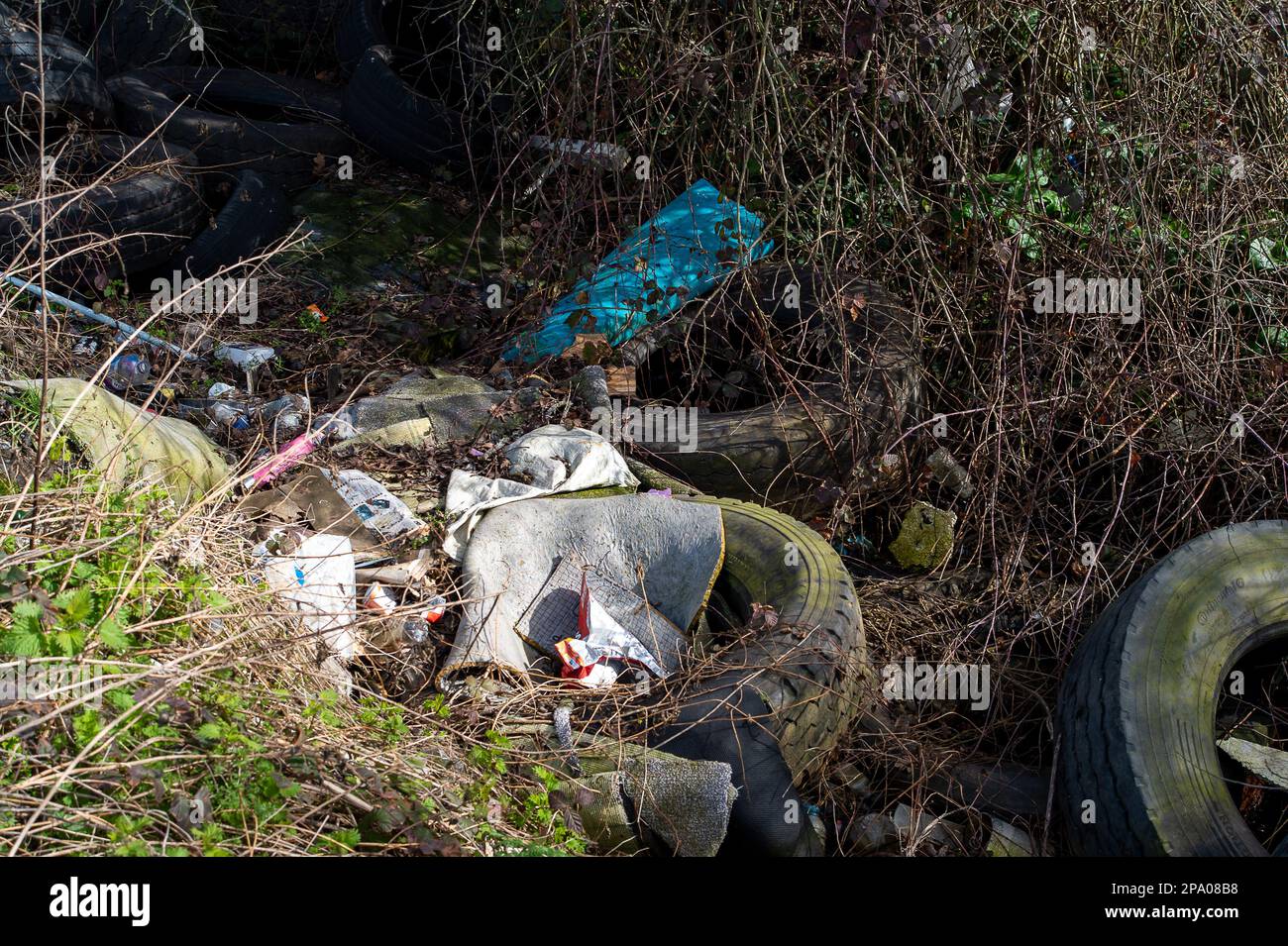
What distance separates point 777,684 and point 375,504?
5.13 ft

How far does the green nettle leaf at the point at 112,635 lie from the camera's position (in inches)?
86.5

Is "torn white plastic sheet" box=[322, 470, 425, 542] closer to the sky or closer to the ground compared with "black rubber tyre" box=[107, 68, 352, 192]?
closer to the ground

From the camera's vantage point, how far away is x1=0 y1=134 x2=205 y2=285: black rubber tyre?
474cm

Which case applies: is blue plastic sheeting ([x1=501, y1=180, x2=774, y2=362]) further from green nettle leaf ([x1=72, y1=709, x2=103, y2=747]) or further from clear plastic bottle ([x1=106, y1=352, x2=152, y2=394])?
green nettle leaf ([x1=72, y1=709, x2=103, y2=747])

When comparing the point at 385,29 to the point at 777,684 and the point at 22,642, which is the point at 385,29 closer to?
the point at 777,684

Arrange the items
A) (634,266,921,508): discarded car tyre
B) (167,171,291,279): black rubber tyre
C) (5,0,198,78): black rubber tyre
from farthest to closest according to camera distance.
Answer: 1. (5,0,198,78): black rubber tyre
2. (167,171,291,279): black rubber tyre
3. (634,266,921,508): discarded car tyre

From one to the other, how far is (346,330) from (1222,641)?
3973 millimetres


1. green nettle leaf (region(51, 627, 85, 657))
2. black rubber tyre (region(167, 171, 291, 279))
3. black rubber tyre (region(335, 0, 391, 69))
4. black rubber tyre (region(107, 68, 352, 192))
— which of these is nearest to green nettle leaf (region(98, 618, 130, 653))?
green nettle leaf (region(51, 627, 85, 657))

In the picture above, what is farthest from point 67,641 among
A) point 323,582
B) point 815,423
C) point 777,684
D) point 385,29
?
point 385,29

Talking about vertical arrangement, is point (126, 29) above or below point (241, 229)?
above

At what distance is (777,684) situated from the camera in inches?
A: 119

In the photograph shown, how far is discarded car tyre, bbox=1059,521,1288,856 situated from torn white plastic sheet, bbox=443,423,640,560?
173 centimetres
